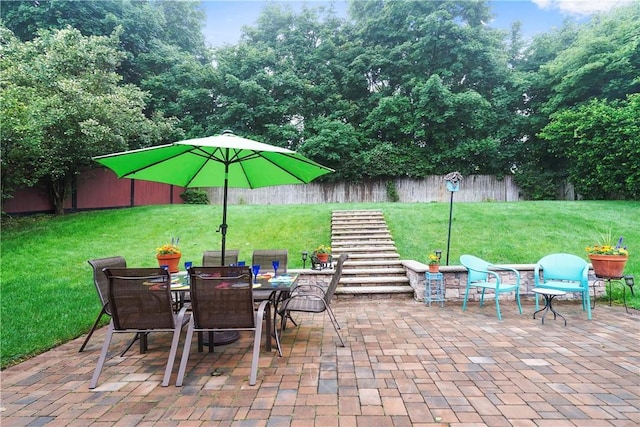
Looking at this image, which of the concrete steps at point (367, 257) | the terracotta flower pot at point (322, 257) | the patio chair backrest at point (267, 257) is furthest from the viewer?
the concrete steps at point (367, 257)

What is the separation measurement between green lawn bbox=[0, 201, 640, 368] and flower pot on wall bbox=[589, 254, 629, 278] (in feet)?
2.28

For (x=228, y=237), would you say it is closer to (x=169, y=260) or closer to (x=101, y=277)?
(x=169, y=260)

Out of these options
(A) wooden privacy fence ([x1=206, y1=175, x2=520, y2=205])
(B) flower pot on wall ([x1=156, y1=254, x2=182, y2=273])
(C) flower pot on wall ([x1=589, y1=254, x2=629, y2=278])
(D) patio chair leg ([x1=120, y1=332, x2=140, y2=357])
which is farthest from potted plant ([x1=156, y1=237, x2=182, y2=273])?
(A) wooden privacy fence ([x1=206, y1=175, x2=520, y2=205])

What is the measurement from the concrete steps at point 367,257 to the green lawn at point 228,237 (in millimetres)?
333

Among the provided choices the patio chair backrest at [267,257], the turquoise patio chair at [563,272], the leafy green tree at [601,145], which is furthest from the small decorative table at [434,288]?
the leafy green tree at [601,145]

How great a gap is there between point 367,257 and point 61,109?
8.57 m

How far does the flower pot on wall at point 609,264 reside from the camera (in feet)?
15.0

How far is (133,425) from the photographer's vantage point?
1.97 meters

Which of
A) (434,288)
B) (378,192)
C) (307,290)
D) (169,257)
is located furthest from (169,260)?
(378,192)

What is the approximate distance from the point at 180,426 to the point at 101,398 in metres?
0.74

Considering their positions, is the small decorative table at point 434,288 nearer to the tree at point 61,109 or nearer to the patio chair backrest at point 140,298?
the patio chair backrest at point 140,298

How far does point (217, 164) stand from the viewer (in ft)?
14.5

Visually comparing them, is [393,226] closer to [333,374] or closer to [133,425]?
[333,374]

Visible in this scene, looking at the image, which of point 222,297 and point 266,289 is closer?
point 222,297
